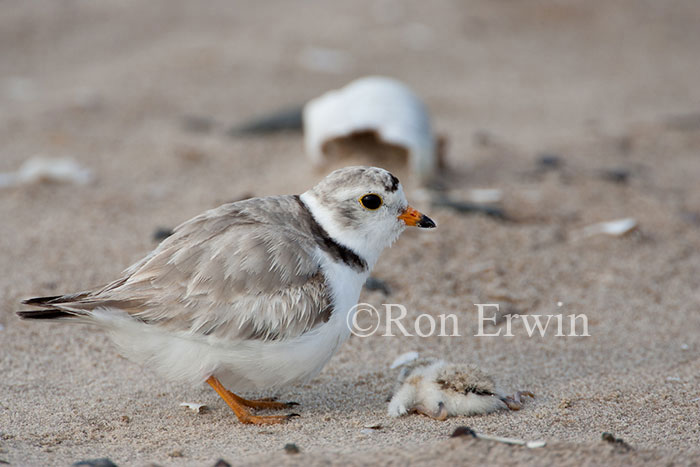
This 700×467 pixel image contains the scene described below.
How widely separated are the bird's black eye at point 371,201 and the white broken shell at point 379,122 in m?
2.42

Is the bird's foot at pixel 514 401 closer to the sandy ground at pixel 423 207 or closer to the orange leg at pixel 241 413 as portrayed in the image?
the sandy ground at pixel 423 207

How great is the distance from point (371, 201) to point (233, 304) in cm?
84

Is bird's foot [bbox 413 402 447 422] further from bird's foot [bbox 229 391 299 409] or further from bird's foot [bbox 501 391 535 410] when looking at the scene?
bird's foot [bbox 229 391 299 409]

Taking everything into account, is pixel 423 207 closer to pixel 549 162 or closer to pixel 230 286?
pixel 549 162

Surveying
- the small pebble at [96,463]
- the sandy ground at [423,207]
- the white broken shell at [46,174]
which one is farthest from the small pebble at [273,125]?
the small pebble at [96,463]

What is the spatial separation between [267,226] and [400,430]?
1090 millimetres

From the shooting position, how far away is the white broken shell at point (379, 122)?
6.21 m

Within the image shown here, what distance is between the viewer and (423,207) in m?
6.04

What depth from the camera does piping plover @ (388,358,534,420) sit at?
11.5 ft

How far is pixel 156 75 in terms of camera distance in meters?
9.74

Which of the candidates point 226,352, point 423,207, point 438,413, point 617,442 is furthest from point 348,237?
point 423,207

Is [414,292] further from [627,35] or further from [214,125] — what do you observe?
[627,35]

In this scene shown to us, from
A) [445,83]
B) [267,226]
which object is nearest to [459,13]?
[445,83]

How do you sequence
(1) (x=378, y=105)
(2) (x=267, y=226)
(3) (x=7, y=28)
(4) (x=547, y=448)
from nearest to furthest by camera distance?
(4) (x=547, y=448) < (2) (x=267, y=226) < (1) (x=378, y=105) < (3) (x=7, y=28)
